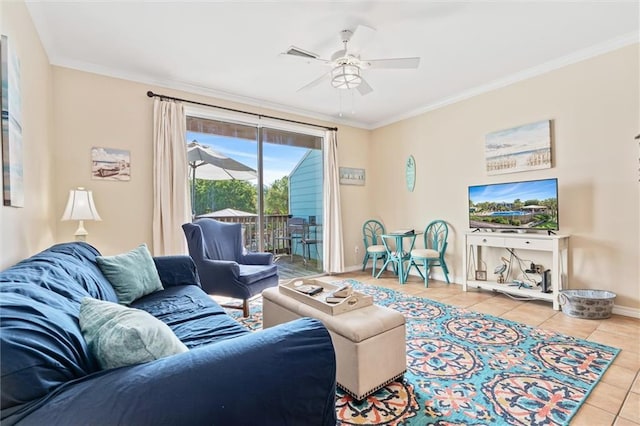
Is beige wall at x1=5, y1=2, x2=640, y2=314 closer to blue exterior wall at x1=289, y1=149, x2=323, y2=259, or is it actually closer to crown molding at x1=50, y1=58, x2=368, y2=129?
crown molding at x1=50, y1=58, x2=368, y2=129

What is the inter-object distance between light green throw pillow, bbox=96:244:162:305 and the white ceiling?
6.46 ft

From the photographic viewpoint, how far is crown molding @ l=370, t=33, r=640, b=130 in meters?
2.88

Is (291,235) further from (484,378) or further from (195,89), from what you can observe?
(484,378)

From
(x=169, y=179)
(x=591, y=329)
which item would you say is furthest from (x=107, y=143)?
(x=591, y=329)

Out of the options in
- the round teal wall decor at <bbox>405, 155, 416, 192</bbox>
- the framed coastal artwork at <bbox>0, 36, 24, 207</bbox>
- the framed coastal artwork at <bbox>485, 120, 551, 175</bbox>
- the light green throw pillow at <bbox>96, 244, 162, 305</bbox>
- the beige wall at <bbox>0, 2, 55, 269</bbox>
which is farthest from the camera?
the round teal wall decor at <bbox>405, 155, 416, 192</bbox>

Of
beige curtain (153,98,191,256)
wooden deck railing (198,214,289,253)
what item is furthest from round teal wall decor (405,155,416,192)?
beige curtain (153,98,191,256)

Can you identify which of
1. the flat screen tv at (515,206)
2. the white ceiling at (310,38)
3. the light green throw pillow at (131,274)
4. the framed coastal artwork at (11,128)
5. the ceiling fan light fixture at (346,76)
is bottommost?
the light green throw pillow at (131,274)

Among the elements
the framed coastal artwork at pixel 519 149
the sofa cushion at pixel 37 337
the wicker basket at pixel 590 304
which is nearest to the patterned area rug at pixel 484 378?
the wicker basket at pixel 590 304

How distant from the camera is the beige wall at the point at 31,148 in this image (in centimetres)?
175

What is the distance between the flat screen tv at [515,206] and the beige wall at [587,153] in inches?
6.9

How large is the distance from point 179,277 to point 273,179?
2.38 m

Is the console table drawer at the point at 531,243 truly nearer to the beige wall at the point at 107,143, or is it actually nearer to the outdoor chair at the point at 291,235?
the outdoor chair at the point at 291,235

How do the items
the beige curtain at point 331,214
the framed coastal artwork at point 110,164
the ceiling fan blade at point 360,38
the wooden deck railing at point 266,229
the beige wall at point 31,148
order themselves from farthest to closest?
the beige curtain at point 331,214 → the wooden deck railing at point 266,229 → the framed coastal artwork at point 110,164 → the ceiling fan blade at point 360,38 → the beige wall at point 31,148

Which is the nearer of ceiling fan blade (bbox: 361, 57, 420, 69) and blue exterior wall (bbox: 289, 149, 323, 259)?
ceiling fan blade (bbox: 361, 57, 420, 69)
